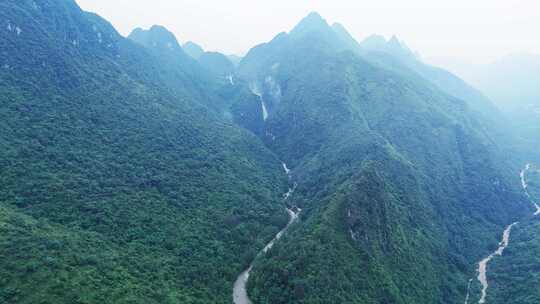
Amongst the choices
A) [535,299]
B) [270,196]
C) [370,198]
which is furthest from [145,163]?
[535,299]

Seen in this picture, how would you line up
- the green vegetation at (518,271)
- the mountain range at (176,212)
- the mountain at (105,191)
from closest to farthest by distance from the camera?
the mountain at (105,191) < the mountain range at (176,212) < the green vegetation at (518,271)

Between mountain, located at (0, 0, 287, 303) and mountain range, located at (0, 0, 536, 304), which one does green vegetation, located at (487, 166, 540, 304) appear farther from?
mountain, located at (0, 0, 287, 303)

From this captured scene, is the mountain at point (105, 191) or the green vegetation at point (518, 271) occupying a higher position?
the green vegetation at point (518, 271)

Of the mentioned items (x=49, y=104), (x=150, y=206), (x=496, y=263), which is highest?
(x=496, y=263)

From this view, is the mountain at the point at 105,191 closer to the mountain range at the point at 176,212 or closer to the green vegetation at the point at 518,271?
the mountain range at the point at 176,212

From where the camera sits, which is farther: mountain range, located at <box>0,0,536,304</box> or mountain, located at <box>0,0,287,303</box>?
mountain range, located at <box>0,0,536,304</box>

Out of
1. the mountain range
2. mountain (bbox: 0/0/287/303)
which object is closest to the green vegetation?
the mountain range

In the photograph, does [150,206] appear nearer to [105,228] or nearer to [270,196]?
[105,228]

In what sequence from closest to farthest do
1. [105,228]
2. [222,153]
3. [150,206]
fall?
[105,228]
[150,206]
[222,153]

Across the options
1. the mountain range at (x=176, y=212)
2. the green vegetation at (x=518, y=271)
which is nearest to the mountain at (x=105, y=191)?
the mountain range at (x=176, y=212)
